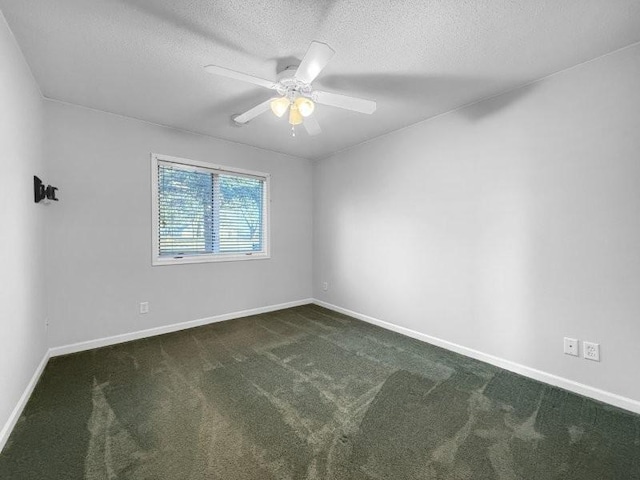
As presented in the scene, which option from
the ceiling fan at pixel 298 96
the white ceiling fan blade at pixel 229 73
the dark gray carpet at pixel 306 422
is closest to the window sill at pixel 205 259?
the dark gray carpet at pixel 306 422

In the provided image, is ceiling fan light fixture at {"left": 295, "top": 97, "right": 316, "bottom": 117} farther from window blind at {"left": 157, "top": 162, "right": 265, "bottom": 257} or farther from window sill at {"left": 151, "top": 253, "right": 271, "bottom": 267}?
window sill at {"left": 151, "top": 253, "right": 271, "bottom": 267}

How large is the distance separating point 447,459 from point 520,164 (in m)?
2.22

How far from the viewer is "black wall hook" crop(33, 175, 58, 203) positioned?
2170 millimetres

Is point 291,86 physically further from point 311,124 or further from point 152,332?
point 152,332

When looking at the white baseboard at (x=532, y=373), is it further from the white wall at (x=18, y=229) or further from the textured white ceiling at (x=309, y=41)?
the white wall at (x=18, y=229)

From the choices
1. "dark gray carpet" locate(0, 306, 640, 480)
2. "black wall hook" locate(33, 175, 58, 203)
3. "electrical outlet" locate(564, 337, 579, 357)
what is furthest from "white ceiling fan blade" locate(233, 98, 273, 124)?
"electrical outlet" locate(564, 337, 579, 357)

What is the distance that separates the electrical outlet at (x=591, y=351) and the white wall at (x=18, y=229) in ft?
12.0

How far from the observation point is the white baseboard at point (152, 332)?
8.68ft

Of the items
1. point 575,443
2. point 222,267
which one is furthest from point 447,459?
point 222,267

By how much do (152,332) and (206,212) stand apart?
1.54 metres

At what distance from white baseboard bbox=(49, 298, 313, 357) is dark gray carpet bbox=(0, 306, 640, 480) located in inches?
5.0

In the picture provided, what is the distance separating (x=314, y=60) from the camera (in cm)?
156

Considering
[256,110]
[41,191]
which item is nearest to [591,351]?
[256,110]

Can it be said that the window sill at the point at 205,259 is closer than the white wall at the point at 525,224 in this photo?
No
